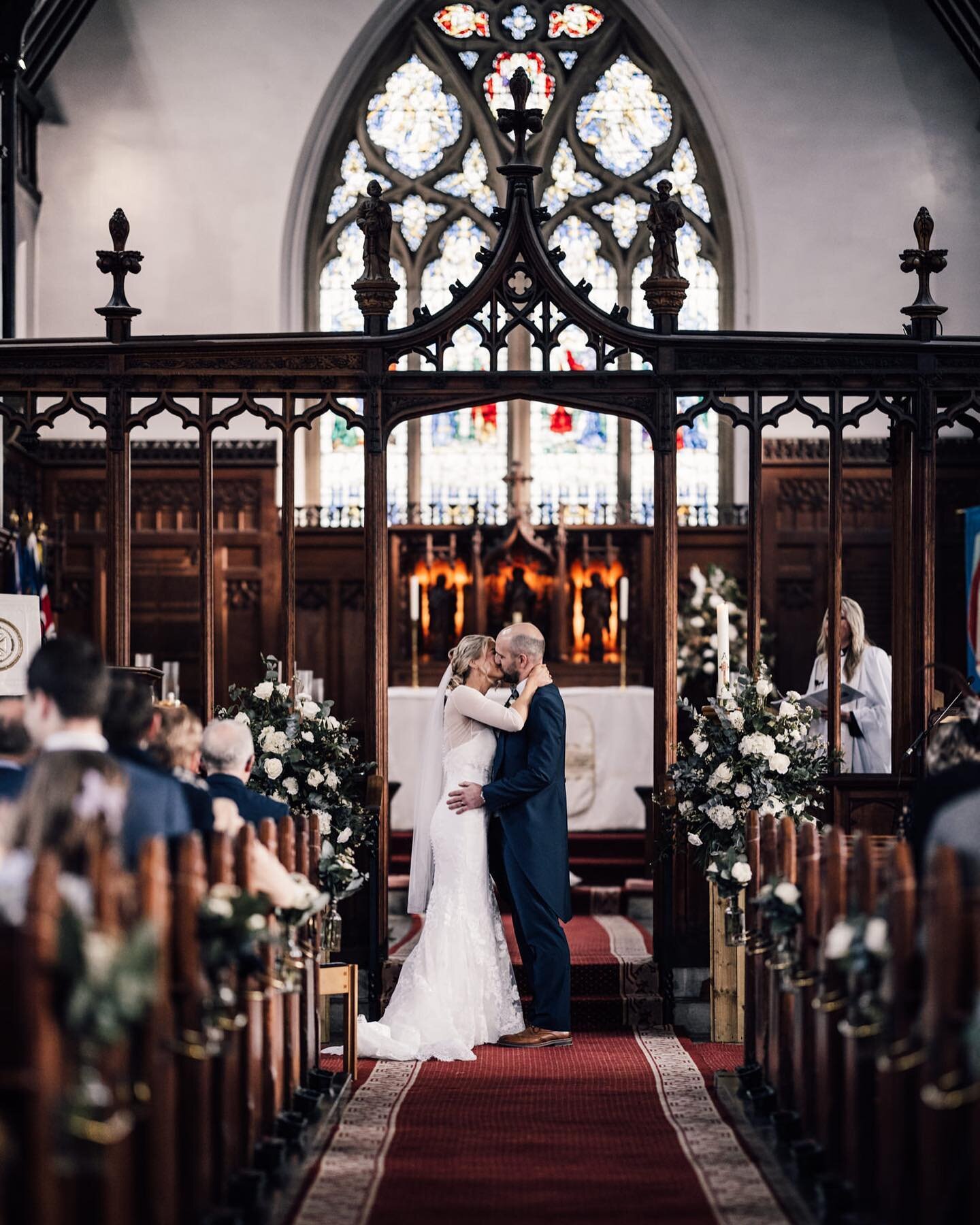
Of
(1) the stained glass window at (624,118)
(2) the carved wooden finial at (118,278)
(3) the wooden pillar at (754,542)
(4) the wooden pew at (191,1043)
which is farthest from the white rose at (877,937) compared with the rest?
(1) the stained glass window at (624,118)

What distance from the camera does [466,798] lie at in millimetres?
7613

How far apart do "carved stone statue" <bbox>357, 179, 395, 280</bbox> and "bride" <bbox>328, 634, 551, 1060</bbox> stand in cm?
191

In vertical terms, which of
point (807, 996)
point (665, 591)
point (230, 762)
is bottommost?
point (807, 996)

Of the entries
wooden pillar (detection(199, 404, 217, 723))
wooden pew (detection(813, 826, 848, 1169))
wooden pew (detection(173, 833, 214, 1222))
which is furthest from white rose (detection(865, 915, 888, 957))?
wooden pillar (detection(199, 404, 217, 723))

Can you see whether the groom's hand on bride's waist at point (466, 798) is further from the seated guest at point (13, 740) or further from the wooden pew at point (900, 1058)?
the wooden pew at point (900, 1058)

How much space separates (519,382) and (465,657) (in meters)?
1.53

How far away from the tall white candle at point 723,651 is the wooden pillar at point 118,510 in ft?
9.47

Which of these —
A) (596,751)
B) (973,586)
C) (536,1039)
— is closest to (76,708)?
(536,1039)

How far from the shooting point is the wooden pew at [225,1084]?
454 centimetres

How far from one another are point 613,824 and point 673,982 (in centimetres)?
303

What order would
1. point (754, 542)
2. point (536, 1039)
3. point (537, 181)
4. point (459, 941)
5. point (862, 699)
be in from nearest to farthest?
point (536, 1039)
point (459, 941)
point (754, 542)
point (862, 699)
point (537, 181)

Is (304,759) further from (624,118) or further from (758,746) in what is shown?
(624,118)

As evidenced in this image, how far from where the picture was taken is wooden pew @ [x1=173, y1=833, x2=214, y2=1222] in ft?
13.3

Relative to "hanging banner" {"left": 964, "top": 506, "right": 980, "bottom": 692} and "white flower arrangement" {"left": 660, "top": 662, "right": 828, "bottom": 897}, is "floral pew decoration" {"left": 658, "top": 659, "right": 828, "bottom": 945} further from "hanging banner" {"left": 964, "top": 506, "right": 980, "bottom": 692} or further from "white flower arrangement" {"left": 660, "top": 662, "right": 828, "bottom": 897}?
"hanging banner" {"left": 964, "top": 506, "right": 980, "bottom": 692}
